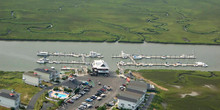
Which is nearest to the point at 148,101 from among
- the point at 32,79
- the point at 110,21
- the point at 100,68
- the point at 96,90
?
the point at 96,90

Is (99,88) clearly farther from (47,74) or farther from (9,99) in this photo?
(9,99)

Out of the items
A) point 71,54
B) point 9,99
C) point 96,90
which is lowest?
point 9,99

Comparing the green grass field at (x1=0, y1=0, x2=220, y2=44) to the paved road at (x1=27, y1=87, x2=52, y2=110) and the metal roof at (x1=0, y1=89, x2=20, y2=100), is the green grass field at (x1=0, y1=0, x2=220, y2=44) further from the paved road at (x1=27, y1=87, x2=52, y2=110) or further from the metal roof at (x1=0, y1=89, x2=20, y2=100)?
the metal roof at (x1=0, y1=89, x2=20, y2=100)

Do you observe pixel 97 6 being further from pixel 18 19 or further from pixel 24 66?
pixel 24 66

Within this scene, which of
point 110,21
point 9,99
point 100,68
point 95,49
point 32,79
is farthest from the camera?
point 110,21

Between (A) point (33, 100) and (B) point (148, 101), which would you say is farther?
(B) point (148, 101)

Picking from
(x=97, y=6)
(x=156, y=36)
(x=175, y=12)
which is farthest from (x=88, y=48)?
(x=175, y=12)

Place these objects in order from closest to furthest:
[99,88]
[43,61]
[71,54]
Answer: [99,88]
[43,61]
[71,54]
